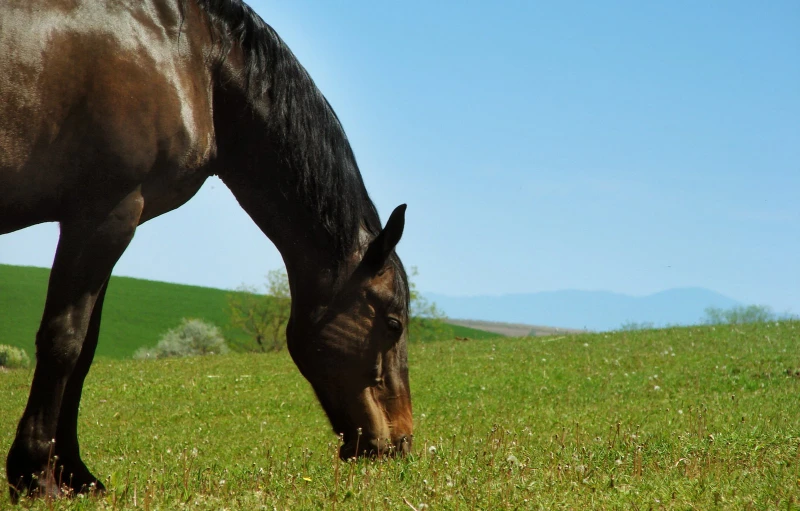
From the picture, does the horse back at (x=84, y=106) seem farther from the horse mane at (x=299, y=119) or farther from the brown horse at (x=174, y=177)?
the horse mane at (x=299, y=119)

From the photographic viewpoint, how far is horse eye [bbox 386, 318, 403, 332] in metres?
5.40

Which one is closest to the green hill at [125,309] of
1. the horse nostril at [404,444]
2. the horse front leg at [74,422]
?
the horse front leg at [74,422]

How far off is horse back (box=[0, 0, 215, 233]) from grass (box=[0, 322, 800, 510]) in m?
1.69

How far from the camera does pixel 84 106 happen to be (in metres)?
4.17

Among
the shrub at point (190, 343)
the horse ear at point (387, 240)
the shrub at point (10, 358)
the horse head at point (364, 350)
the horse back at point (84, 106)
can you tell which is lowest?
the shrub at point (10, 358)

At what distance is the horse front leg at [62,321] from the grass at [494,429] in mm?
248

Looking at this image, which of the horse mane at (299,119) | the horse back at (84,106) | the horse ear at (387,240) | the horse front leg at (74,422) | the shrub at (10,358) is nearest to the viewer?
the horse back at (84,106)

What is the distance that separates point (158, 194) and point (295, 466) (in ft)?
8.05

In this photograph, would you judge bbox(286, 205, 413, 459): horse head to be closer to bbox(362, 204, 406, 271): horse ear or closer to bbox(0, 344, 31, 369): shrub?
bbox(362, 204, 406, 271): horse ear

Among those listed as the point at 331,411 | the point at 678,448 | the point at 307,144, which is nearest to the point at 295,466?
the point at 331,411

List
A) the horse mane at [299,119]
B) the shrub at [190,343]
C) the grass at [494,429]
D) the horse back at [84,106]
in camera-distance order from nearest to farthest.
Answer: the horse back at [84,106] < the grass at [494,429] < the horse mane at [299,119] < the shrub at [190,343]

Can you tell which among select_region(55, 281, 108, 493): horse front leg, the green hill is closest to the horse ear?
select_region(55, 281, 108, 493): horse front leg

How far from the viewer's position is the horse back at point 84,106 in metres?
4.02

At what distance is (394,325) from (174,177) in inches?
69.3
